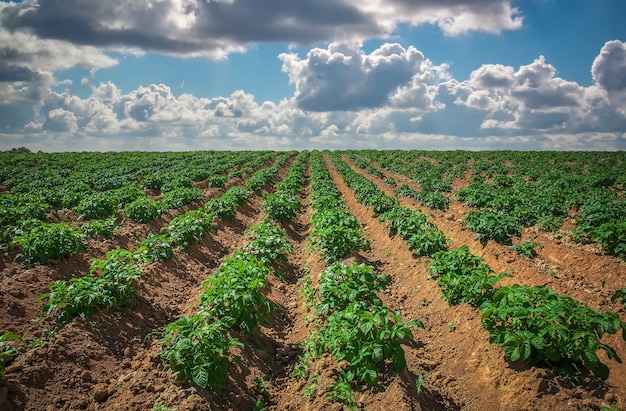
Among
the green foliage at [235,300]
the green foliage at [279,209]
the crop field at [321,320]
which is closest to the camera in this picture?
the crop field at [321,320]

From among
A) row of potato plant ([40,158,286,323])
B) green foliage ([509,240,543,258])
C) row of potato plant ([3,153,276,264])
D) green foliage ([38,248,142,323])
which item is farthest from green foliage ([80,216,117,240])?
green foliage ([509,240,543,258])

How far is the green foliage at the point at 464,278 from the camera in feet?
20.3

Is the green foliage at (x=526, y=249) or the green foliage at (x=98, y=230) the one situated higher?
the green foliage at (x=98, y=230)

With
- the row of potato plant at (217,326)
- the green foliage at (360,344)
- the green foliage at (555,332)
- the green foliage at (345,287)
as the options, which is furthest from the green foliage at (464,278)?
the row of potato plant at (217,326)

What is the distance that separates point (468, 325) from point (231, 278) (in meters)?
4.08

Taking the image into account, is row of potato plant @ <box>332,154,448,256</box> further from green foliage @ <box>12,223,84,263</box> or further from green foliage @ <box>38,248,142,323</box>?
green foliage @ <box>12,223,84,263</box>

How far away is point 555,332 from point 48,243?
9.40m

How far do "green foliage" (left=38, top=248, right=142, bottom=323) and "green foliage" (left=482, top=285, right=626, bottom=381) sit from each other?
6.07m

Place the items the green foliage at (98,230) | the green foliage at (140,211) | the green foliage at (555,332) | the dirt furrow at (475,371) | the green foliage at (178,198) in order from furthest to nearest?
the green foliage at (178,198) → the green foliage at (140,211) → the green foliage at (98,230) → the dirt furrow at (475,371) → the green foliage at (555,332)

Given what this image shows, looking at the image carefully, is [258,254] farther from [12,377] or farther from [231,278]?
[12,377]

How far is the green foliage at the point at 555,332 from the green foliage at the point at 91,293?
6066 mm

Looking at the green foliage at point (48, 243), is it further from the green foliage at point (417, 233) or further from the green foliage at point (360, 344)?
the green foliage at point (417, 233)

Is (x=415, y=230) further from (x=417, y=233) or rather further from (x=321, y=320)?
(x=321, y=320)

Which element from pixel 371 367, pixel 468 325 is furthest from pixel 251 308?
pixel 468 325
